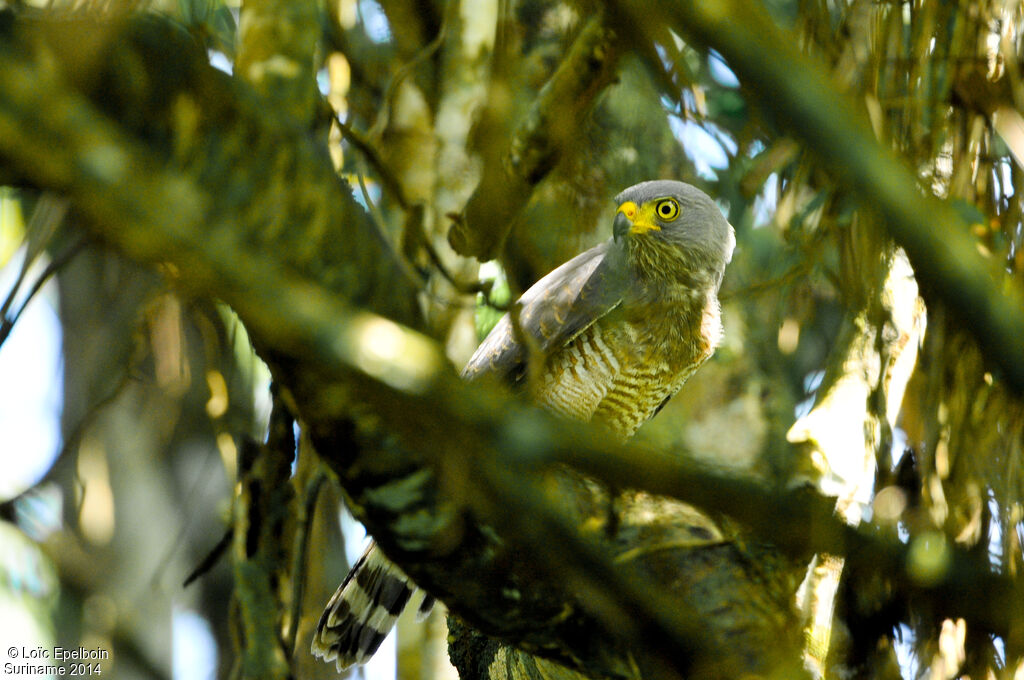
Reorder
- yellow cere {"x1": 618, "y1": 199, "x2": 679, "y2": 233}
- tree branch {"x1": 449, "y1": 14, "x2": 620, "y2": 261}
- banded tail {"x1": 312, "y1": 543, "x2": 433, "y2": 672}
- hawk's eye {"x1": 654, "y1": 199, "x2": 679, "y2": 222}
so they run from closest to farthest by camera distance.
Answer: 1. tree branch {"x1": 449, "y1": 14, "x2": 620, "y2": 261}
2. banded tail {"x1": 312, "y1": 543, "x2": 433, "y2": 672}
3. yellow cere {"x1": 618, "y1": 199, "x2": 679, "y2": 233}
4. hawk's eye {"x1": 654, "y1": 199, "x2": 679, "y2": 222}

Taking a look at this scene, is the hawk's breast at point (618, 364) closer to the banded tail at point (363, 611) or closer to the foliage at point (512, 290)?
the foliage at point (512, 290)

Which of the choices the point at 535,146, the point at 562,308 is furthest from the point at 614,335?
the point at 535,146

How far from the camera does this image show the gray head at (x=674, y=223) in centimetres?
450

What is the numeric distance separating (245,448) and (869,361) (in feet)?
7.14

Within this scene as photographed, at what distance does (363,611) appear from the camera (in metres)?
4.11

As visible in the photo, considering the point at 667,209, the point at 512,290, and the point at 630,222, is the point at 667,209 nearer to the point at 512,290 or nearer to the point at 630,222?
the point at 630,222

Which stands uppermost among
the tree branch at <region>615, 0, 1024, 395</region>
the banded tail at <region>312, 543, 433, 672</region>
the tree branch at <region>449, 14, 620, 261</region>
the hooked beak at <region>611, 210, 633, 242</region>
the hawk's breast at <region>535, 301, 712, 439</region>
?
the tree branch at <region>615, 0, 1024, 395</region>

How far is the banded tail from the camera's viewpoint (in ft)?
13.4

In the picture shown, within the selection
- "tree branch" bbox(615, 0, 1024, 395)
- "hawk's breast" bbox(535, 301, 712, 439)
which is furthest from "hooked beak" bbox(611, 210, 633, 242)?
"tree branch" bbox(615, 0, 1024, 395)

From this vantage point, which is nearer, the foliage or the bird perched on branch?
the foliage

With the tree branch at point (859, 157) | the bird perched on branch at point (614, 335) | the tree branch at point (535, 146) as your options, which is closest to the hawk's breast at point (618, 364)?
the bird perched on branch at point (614, 335)

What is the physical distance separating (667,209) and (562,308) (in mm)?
752

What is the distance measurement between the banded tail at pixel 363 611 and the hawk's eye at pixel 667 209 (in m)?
1.99

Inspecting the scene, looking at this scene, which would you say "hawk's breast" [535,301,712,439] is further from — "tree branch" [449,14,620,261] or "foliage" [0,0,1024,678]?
"tree branch" [449,14,620,261]
